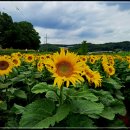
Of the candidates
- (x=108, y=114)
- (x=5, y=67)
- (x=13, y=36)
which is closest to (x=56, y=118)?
(x=108, y=114)

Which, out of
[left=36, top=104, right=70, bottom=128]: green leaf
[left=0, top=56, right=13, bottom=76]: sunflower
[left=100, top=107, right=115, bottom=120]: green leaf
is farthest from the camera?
[left=0, top=56, right=13, bottom=76]: sunflower

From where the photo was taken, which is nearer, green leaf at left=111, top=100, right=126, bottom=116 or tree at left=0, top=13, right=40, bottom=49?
green leaf at left=111, top=100, right=126, bottom=116

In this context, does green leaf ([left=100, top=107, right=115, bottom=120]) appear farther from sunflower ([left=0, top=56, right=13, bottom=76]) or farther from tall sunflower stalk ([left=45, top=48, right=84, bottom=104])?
sunflower ([left=0, top=56, right=13, bottom=76])

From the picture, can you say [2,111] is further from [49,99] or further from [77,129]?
[77,129]

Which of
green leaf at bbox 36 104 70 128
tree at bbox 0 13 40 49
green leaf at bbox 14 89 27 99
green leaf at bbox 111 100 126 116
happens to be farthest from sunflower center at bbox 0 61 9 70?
tree at bbox 0 13 40 49

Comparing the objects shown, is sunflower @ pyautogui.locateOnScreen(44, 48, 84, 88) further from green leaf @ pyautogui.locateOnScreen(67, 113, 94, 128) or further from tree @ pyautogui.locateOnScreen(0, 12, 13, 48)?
tree @ pyautogui.locateOnScreen(0, 12, 13, 48)

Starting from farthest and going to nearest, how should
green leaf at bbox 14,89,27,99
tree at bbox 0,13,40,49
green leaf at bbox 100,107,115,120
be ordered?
tree at bbox 0,13,40,49, green leaf at bbox 14,89,27,99, green leaf at bbox 100,107,115,120

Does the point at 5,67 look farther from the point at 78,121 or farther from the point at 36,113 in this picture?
the point at 78,121

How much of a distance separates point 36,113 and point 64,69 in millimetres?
379

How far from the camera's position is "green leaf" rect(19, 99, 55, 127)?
282 cm

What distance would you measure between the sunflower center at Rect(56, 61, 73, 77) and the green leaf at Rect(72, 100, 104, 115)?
219mm

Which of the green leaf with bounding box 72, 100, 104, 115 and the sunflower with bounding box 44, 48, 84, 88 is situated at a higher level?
the sunflower with bounding box 44, 48, 84, 88

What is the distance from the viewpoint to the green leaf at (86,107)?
2861mm

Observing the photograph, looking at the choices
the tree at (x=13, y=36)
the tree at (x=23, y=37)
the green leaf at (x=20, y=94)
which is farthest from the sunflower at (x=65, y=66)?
the tree at (x=23, y=37)
